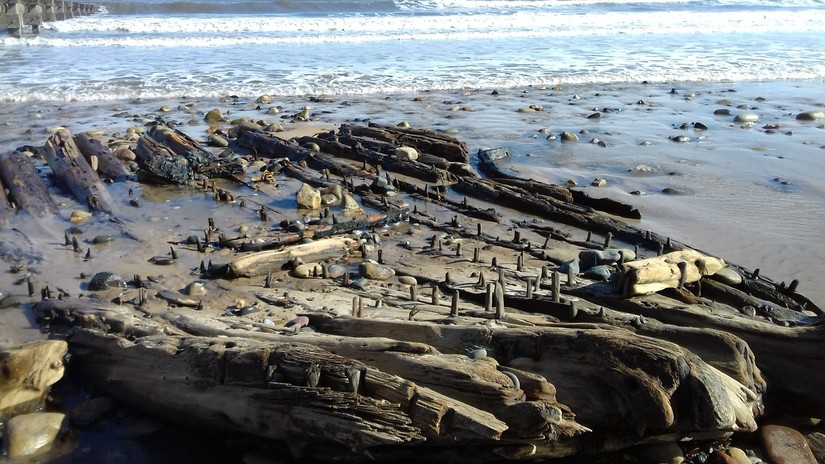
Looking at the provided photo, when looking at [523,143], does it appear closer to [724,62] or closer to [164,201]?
[164,201]

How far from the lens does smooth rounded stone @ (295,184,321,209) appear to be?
9.11 metres

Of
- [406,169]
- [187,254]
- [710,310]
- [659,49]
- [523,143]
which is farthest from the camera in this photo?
[659,49]

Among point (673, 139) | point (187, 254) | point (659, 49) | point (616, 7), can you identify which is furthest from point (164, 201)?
point (616, 7)

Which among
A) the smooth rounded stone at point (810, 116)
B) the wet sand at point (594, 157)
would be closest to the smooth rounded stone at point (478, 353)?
the wet sand at point (594, 157)

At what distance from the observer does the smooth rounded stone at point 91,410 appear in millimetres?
4605

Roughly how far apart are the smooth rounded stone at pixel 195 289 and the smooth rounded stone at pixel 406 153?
4969mm

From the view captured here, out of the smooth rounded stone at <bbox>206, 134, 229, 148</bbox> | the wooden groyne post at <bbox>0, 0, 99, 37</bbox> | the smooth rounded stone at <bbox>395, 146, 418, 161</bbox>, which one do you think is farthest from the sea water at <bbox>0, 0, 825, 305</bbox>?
the smooth rounded stone at <bbox>206, 134, 229, 148</bbox>

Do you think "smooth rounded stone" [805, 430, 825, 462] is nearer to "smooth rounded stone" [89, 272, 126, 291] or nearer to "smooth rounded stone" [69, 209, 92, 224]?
"smooth rounded stone" [89, 272, 126, 291]

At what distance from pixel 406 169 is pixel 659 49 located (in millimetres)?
19581

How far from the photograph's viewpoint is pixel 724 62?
76.4ft

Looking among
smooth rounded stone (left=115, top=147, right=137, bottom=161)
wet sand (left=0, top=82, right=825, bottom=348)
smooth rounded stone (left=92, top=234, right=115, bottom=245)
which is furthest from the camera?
smooth rounded stone (left=115, top=147, right=137, bottom=161)

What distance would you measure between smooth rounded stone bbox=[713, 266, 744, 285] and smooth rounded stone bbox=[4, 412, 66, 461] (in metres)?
5.60

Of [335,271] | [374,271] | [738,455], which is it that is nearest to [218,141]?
[335,271]

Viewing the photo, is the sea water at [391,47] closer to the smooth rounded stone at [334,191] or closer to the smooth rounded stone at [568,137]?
the smooth rounded stone at [568,137]
